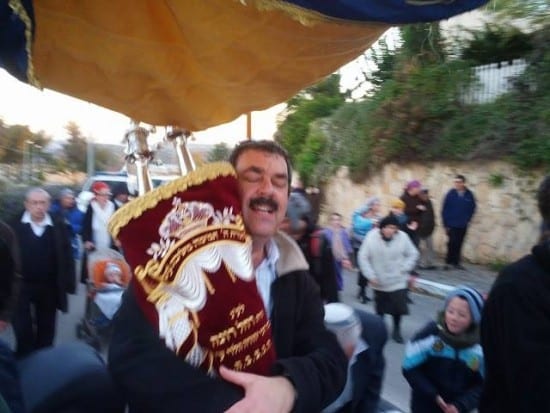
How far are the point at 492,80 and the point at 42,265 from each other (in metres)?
10.3

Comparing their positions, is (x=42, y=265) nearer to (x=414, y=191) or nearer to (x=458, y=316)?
(x=458, y=316)

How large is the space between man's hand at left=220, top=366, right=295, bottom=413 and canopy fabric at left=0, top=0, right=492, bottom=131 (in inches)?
30.8

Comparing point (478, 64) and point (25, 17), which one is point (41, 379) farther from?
point (478, 64)

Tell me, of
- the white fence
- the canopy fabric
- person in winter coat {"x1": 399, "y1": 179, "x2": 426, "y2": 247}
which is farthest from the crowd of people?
the white fence

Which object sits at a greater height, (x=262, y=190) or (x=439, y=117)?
(x=439, y=117)

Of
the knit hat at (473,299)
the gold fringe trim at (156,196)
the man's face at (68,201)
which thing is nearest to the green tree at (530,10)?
the man's face at (68,201)

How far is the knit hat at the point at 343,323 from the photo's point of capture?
2.28 meters

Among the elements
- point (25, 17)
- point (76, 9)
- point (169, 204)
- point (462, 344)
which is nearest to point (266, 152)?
point (169, 204)

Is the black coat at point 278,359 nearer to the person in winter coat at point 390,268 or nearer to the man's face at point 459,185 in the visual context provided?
the person in winter coat at point 390,268

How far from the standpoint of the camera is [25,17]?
4.50 feet

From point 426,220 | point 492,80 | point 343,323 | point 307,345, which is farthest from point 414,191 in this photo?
point 307,345

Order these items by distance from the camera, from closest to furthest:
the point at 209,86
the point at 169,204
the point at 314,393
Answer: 1. the point at 169,204
2. the point at 314,393
3. the point at 209,86

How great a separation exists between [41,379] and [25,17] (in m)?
0.94

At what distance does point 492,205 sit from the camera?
41.4ft
